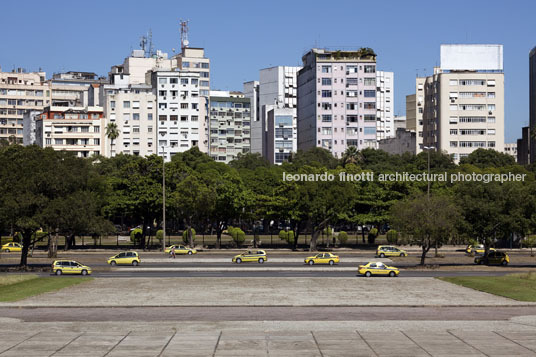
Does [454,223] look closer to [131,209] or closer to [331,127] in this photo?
[131,209]

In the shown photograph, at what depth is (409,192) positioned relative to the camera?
105 metres

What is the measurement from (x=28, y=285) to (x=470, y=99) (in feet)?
484

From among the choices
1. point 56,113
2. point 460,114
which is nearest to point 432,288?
point 460,114

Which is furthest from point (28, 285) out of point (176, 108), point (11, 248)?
point (176, 108)

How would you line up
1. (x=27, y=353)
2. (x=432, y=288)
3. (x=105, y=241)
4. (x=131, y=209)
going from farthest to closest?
(x=105, y=241) → (x=131, y=209) → (x=432, y=288) → (x=27, y=353)

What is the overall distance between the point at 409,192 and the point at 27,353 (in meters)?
81.7

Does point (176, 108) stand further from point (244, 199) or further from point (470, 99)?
point (244, 199)

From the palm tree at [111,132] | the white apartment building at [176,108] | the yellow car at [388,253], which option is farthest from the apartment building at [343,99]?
the yellow car at [388,253]

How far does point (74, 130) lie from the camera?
186 metres

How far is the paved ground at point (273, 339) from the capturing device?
98.0 ft

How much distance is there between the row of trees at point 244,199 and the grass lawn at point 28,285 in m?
10.1

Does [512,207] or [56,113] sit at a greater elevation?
[56,113]

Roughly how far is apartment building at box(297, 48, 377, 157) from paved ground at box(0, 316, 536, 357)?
154 meters

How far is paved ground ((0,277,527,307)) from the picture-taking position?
148 feet
